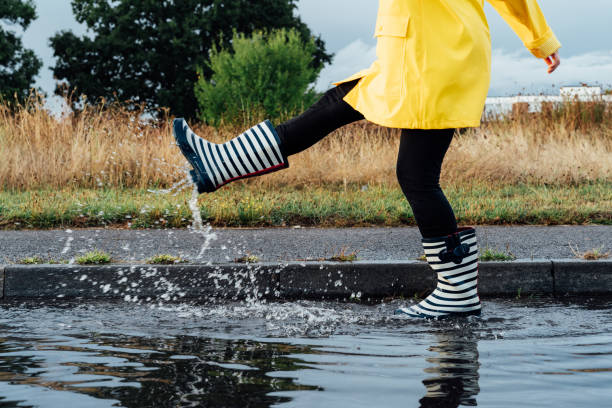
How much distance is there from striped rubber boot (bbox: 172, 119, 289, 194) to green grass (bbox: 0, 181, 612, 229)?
163 inches

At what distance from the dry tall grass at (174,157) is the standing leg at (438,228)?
710 centimetres

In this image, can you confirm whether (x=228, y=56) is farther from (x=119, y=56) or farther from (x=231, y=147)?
(x=231, y=147)

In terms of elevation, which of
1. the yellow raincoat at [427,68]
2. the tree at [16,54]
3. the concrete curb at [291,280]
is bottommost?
the concrete curb at [291,280]

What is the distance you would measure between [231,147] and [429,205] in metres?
0.99

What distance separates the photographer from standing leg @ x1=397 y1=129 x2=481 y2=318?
11.9 ft

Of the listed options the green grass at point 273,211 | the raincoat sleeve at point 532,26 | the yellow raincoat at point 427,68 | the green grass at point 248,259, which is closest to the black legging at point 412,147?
the yellow raincoat at point 427,68

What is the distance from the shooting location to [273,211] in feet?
26.7

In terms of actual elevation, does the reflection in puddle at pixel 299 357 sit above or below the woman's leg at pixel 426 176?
below

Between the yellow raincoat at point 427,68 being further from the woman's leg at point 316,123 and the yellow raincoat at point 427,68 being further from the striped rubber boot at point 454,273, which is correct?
the striped rubber boot at point 454,273

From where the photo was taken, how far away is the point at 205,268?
4965mm

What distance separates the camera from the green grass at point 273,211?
25.9ft

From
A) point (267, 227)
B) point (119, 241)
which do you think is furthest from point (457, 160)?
point (119, 241)

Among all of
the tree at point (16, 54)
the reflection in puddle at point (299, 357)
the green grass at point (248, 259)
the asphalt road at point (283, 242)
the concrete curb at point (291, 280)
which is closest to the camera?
the reflection in puddle at point (299, 357)

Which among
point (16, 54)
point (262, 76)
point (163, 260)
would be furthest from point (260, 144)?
point (16, 54)
